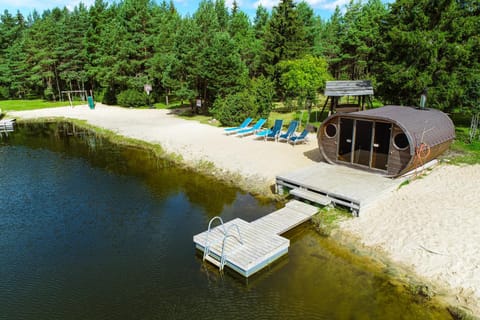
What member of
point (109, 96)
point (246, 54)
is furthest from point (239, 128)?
point (109, 96)

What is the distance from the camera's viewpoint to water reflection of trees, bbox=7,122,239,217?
12.4 meters

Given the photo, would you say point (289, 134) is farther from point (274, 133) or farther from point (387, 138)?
point (387, 138)

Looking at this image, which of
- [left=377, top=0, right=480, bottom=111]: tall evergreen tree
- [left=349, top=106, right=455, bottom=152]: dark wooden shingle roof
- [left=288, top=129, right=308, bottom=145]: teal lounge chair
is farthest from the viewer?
[left=377, top=0, right=480, bottom=111]: tall evergreen tree

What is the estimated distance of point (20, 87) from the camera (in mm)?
45719

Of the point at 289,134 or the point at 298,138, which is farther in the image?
the point at 289,134

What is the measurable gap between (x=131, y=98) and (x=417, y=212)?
30.8 metres

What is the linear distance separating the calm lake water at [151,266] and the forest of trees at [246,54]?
40.3 ft

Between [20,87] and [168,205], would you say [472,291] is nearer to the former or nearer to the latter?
[168,205]

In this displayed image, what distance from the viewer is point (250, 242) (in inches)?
325

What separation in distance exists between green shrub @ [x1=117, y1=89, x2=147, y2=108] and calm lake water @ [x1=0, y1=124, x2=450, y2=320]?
2177 cm

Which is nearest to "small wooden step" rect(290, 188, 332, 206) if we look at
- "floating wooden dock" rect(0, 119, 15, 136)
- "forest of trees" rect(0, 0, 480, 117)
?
"forest of trees" rect(0, 0, 480, 117)

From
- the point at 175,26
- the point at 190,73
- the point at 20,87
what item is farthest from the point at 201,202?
the point at 20,87

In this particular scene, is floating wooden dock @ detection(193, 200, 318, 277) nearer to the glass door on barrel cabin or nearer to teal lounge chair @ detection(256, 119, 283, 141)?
the glass door on barrel cabin

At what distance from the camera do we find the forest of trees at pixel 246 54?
18.7 meters
